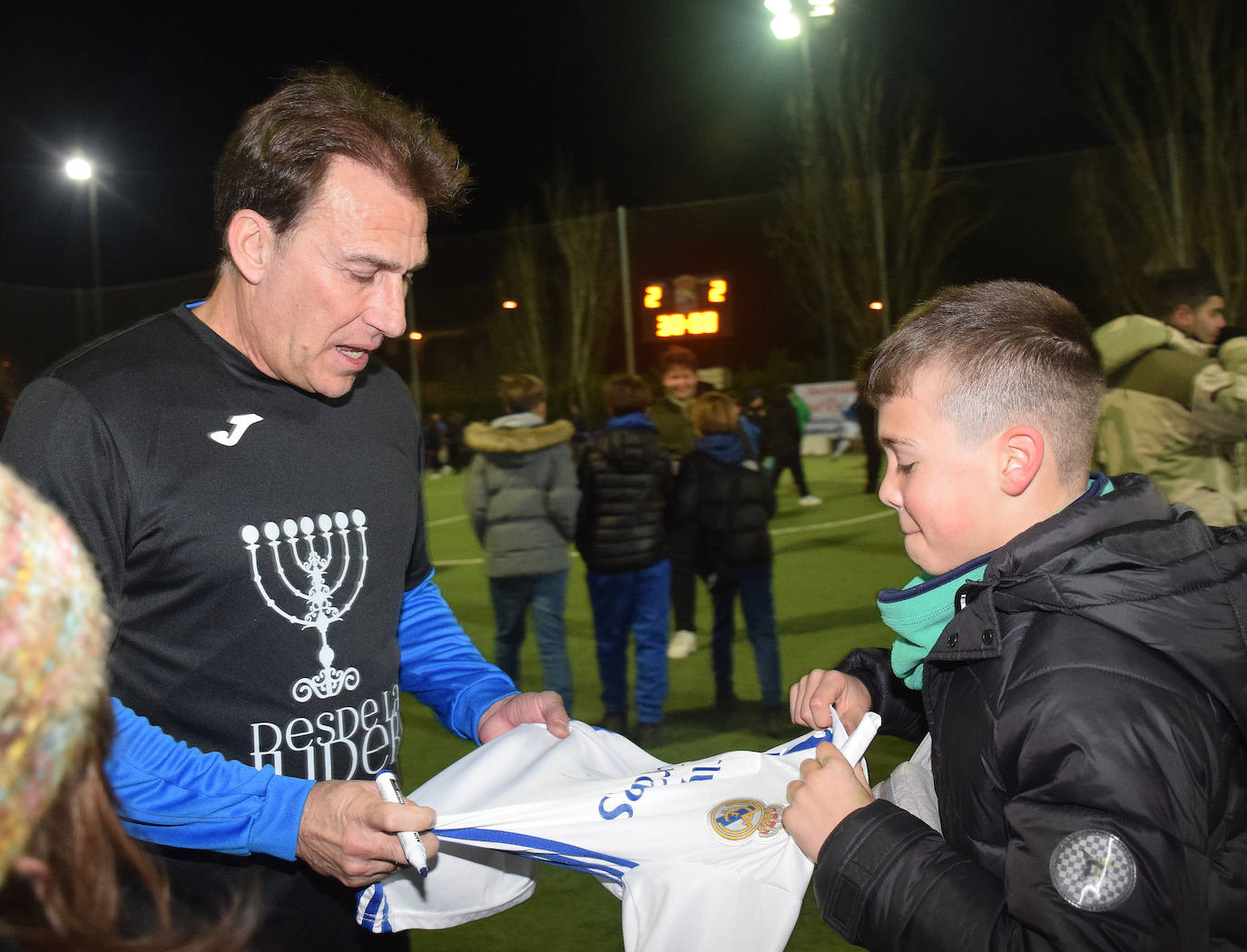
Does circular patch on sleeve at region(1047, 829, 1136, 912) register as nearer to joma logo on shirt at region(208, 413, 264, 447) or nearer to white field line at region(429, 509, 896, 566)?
joma logo on shirt at region(208, 413, 264, 447)

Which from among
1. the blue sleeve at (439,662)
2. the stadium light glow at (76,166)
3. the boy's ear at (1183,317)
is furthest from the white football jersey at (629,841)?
the stadium light glow at (76,166)

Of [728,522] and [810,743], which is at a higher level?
[810,743]

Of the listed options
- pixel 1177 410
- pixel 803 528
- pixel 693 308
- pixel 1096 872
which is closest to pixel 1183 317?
pixel 1177 410

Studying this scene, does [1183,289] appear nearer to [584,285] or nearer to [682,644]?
[682,644]

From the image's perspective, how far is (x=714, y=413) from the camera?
224 inches

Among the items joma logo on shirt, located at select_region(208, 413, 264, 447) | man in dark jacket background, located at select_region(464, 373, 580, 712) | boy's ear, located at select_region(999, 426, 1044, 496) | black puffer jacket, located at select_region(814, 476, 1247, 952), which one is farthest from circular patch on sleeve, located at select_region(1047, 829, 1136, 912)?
man in dark jacket background, located at select_region(464, 373, 580, 712)

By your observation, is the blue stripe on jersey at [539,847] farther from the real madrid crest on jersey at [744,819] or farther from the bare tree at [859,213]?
the bare tree at [859,213]

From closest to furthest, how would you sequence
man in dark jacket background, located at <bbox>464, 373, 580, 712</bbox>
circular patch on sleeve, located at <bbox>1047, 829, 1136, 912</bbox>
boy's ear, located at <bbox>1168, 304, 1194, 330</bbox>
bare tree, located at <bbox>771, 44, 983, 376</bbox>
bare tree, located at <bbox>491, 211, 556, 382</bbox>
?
circular patch on sleeve, located at <bbox>1047, 829, 1136, 912</bbox>, boy's ear, located at <bbox>1168, 304, 1194, 330</bbox>, man in dark jacket background, located at <bbox>464, 373, 580, 712</bbox>, bare tree, located at <bbox>771, 44, 983, 376</bbox>, bare tree, located at <bbox>491, 211, 556, 382</bbox>

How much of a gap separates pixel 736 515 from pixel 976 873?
14.4 feet

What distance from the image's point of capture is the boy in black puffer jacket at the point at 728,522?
18.7 ft

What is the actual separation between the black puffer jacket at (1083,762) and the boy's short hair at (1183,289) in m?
4.66

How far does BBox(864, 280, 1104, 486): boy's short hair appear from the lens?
1.58 metres

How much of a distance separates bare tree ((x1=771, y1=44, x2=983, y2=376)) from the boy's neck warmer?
18.6 meters

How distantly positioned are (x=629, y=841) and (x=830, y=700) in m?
0.46
